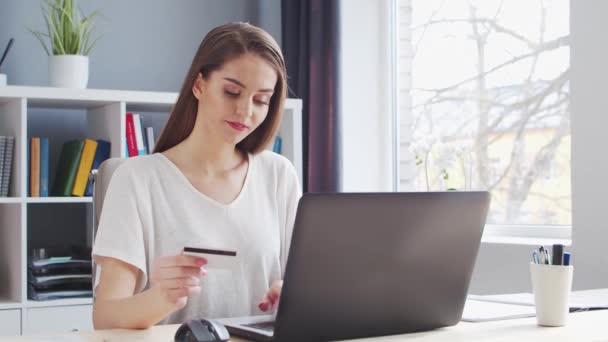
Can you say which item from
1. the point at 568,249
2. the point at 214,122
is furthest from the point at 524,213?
the point at 214,122

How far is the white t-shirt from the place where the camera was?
1.66 m

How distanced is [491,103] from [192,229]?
1678mm

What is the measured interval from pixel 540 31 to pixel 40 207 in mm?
1987

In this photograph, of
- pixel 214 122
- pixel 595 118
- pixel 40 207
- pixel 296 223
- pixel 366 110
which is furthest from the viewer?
pixel 366 110

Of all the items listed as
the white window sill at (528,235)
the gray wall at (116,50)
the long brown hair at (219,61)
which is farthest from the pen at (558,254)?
the gray wall at (116,50)

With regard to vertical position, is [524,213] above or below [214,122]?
below

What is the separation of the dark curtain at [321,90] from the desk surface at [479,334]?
74.8 inches

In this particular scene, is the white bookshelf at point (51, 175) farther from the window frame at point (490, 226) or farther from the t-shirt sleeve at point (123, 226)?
the t-shirt sleeve at point (123, 226)

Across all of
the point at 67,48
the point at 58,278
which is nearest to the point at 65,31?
the point at 67,48

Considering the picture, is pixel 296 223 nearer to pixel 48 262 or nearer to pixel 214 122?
pixel 214 122

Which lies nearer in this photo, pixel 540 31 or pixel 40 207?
pixel 540 31

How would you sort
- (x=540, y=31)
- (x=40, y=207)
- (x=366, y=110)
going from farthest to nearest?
→ (x=366, y=110)
(x=40, y=207)
(x=540, y=31)

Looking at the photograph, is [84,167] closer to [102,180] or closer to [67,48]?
[67,48]

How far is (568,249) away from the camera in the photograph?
2.51 m
